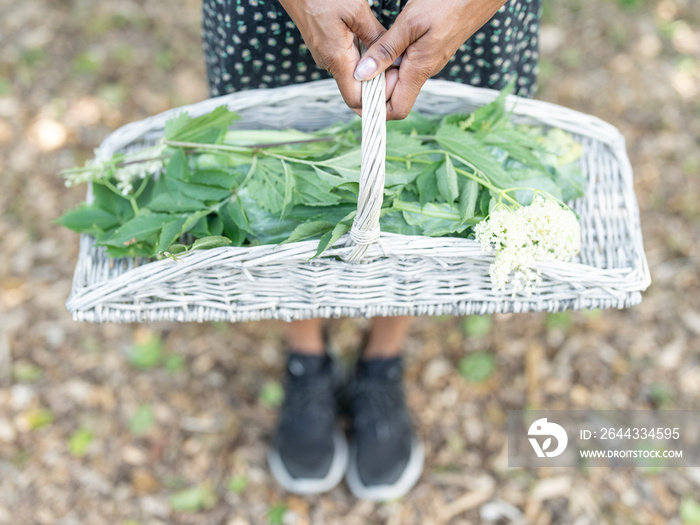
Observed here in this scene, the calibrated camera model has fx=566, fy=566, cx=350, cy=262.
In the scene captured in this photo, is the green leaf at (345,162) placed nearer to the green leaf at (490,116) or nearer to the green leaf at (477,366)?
the green leaf at (490,116)

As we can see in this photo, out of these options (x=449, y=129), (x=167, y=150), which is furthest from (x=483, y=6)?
(x=167, y=150)

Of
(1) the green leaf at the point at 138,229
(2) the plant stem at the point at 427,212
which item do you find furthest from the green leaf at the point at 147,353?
(2) the plant stem at the point at 427,212

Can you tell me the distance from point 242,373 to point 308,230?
0.90 m

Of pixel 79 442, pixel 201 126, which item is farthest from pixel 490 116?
pixel 79 442

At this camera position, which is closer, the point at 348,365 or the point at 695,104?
the point at 348,365

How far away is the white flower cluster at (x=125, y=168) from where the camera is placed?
1120mm

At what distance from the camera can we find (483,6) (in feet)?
2.78

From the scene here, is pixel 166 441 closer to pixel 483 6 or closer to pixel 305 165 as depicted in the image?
pixel 305 165

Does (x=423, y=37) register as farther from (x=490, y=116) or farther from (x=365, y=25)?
(x=490, y=116)

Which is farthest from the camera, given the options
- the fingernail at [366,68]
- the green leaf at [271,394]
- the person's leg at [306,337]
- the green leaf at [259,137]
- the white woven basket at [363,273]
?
the green leaf at [271,394]

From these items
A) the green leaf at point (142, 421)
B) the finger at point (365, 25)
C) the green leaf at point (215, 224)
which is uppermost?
the finger at point (365, 25)

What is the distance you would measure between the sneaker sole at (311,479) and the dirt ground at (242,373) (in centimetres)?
3

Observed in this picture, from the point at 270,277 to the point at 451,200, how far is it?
1.14 ft

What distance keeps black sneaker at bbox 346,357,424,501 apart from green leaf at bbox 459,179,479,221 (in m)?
0.69
